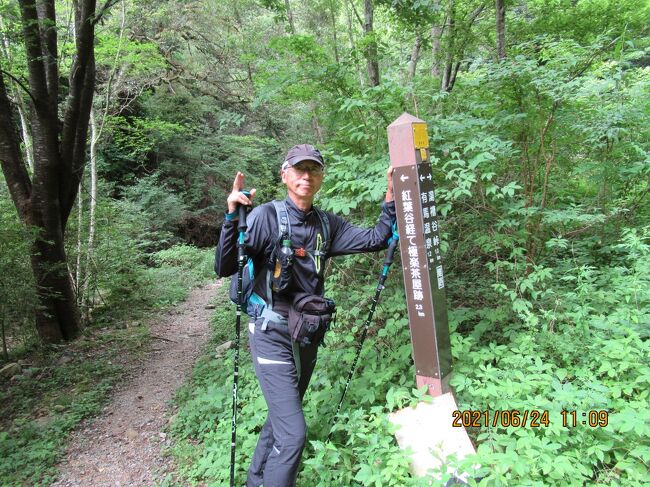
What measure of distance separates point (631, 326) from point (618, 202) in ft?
7.88

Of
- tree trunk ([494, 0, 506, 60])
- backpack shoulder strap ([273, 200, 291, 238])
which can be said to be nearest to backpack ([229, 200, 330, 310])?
backpack shoulder strap ([273, 200, 291, 238])

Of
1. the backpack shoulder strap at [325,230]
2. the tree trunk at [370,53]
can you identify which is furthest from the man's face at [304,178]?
the tree trunk at [370,53]

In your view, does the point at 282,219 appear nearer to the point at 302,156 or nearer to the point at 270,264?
the point at 270,264

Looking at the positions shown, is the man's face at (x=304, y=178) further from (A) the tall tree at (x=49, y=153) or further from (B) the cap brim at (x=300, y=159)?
(A) the tall tree at (x=49, y=153)

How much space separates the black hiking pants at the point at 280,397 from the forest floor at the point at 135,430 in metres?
1.95

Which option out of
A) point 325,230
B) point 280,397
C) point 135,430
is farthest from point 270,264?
point 135,430

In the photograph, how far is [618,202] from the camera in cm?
491

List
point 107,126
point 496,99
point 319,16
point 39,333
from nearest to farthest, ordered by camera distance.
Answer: point 496,99 < point 39,333 < point 107,126 < point 319,16

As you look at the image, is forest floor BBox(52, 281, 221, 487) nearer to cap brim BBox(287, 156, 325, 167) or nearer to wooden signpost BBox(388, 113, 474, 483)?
wooden signpost BBox(388, 113, 474, 483)

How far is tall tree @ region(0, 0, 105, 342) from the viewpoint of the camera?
657 cm

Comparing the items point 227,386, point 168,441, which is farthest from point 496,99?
point 168,441

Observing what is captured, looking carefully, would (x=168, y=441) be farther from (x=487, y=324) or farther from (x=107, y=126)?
(x=107, y=126)

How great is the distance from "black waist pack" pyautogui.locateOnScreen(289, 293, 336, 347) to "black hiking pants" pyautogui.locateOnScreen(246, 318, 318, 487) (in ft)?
0.36

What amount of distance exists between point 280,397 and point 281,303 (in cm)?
60
